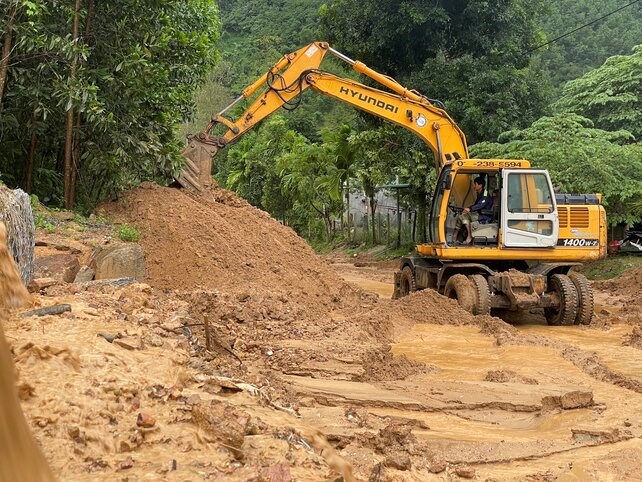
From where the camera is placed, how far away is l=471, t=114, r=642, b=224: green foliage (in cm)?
1628

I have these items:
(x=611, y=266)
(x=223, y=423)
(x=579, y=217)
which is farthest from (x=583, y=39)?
(x=223, y=423)

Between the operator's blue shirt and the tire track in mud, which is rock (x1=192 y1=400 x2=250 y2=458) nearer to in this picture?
the tire track in mud

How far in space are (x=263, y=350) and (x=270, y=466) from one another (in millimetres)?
3714

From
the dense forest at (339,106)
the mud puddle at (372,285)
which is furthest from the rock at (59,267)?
the mud puddle at (372,285)

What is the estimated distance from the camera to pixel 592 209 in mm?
11555

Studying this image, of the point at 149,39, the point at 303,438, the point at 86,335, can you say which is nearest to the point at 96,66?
the point at 149,39

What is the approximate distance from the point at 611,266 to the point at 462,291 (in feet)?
Result: 28.6

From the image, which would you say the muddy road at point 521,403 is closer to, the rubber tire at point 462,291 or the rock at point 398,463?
the rock at point 398,463

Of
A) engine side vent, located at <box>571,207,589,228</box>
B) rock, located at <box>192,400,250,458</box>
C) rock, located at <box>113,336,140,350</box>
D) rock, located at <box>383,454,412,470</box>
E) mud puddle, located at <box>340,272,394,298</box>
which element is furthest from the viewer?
mud puddle, located at <box>340,272,394,298</box>

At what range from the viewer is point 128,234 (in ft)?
35.3

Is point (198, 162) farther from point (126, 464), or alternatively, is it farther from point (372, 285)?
point (126, 464)

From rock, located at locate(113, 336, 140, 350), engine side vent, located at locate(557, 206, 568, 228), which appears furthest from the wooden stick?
engine side vent, located at locate(557, 206, 568, 228)

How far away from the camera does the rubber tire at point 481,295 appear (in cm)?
1078

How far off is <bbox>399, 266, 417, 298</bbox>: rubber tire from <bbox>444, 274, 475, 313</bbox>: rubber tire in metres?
1.55
